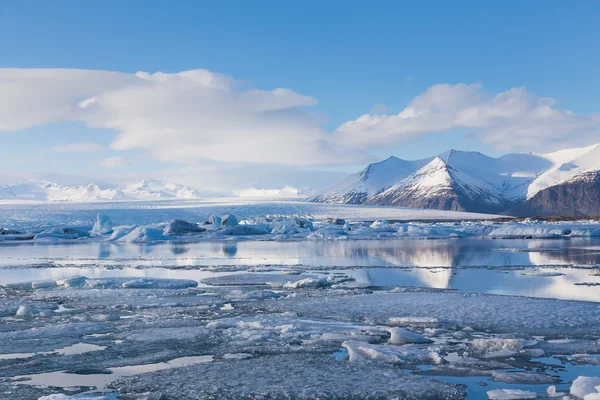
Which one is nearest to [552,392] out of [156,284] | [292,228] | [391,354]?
[391,354]

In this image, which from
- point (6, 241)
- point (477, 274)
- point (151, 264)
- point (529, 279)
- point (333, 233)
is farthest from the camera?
point (6, 241)

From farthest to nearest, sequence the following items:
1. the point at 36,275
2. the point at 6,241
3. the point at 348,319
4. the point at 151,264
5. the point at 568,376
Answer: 1. the point at 6,241
2. the point at 151,264
3. the point at 36,275
4. the point at 348,319
5. the point at 568,376

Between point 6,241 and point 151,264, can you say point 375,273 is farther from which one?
point 6,241

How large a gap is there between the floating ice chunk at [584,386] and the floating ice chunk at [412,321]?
3.00 meters

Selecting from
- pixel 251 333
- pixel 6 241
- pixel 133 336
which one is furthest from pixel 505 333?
pixel 6 241

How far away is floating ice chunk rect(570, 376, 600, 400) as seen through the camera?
4293 mm

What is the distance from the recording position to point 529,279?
39.8 feet

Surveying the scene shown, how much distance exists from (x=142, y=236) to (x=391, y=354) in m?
30.8

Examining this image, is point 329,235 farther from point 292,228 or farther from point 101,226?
point 101,226

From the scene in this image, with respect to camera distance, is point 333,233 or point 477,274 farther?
point 333,233

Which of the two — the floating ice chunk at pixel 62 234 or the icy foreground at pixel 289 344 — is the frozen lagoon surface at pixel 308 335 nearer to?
the icy foreground at pixel 289 344

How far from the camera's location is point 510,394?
4.42 metres

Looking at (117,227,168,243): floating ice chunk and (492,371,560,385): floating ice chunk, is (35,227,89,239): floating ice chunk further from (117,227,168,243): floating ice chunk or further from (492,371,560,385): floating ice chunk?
(492,371,560,385): floating ice chunk

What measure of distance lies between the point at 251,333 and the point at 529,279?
24.6 ft
